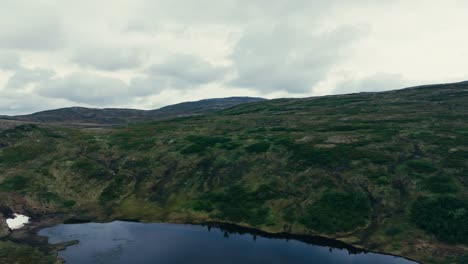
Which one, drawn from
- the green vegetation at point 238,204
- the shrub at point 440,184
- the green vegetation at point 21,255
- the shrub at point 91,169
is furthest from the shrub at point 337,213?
the shrub at point 91,169

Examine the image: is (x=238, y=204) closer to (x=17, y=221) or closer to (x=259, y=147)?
(x=259, y=147)

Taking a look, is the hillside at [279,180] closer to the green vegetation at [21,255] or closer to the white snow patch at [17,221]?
the green vegetation at [21,255]

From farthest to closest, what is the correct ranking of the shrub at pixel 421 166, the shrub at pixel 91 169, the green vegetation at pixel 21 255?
1. the shrub at pixel 91 169
2. the shrub at pixel 421 166
3. the green vegetation at pixel 21 255

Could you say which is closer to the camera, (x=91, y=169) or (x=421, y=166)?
(x=421, y=166)

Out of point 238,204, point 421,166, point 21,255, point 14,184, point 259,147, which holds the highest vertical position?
point 259,147

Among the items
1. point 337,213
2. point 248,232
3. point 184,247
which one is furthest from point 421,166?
point 184,247

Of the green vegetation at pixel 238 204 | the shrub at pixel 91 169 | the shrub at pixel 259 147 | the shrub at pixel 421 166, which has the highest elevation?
the shrub at pixel 259 147
